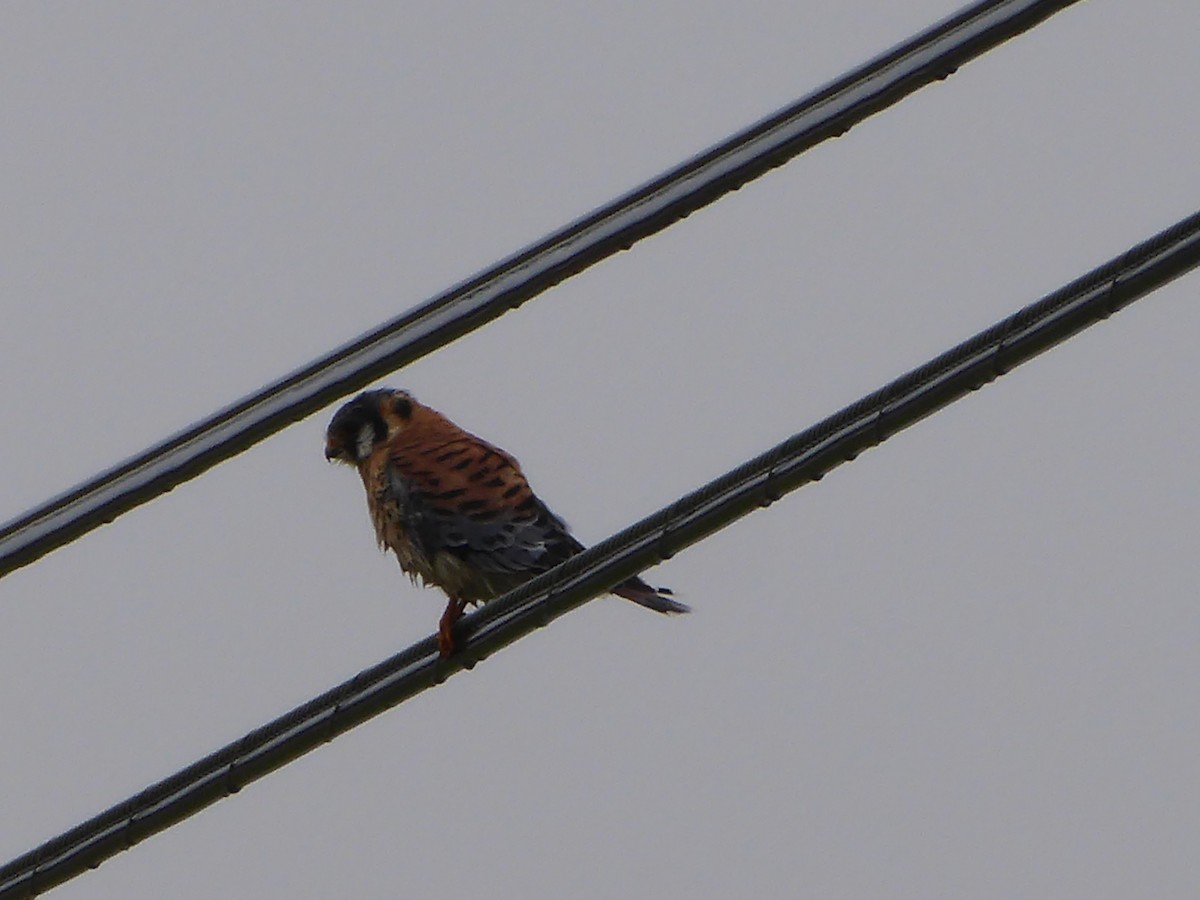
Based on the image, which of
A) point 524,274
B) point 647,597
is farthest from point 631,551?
point 647,597

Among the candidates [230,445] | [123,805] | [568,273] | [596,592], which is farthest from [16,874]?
[568,273]

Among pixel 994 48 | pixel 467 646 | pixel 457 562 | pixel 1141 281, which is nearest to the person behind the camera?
pixel 1141 281

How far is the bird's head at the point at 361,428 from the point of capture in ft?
22.2

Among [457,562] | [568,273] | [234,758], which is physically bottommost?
[234,758]

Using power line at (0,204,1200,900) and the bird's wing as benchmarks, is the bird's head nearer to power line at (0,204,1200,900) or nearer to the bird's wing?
the bird's wing

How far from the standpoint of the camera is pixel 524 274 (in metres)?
4.19

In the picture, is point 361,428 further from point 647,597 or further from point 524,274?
point 524,274

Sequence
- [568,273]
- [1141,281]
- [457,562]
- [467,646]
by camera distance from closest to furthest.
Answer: [1141,281]
[568,273]
[467,646]
[457,562]

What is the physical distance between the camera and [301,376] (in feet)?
14.1

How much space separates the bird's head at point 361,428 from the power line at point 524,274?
7.87 feet

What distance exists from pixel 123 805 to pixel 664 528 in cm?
112

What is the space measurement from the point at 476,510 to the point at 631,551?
2.18 meters

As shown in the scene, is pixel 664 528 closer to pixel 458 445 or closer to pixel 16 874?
pixel 16 874

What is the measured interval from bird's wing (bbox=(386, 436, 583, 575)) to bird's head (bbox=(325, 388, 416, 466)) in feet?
0.70
